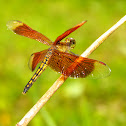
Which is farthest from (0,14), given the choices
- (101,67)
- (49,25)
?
(101,67)

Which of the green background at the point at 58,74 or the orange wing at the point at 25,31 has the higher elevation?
the orange wing at the point at 25,31

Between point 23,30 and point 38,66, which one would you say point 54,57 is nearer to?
point 38,66

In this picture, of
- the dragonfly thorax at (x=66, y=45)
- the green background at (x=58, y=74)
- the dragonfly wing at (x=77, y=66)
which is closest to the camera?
the dragonfly wing at (x=77, y=66)

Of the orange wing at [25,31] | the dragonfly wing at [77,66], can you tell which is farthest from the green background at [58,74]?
the orange wing at [25,31]

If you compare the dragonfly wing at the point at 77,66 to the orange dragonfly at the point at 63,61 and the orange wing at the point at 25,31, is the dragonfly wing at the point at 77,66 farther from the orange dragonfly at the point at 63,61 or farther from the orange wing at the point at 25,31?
the orange wing at the point at 25,31

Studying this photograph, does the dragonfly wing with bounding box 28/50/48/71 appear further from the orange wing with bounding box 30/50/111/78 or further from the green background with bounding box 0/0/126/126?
the green background with bounding box 0/0/126/126
